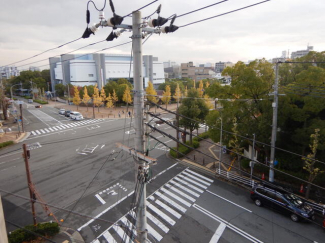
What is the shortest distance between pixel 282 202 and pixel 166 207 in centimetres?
605

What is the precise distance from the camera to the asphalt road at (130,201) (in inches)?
395

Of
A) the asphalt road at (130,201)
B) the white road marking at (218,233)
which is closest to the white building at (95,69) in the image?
the asphalt road at (130,201)

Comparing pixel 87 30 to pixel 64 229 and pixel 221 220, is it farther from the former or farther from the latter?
pixel 221 220

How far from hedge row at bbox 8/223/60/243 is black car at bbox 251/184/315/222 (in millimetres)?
10366

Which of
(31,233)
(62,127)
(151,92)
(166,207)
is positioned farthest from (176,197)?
(151,92)

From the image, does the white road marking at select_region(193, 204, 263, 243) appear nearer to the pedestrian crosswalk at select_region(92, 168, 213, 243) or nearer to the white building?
the pedestrian crosswalk at select_region(92, 168, 213, 243)

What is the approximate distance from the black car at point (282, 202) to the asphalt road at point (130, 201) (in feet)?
1.17

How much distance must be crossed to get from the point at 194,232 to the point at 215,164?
343 inches

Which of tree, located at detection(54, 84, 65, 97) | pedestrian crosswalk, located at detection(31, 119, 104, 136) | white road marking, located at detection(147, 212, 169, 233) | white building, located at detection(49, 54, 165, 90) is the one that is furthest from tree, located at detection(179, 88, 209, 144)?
tree, located at detection(54, 84, 65, 97)

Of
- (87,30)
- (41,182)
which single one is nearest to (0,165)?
(41,182)

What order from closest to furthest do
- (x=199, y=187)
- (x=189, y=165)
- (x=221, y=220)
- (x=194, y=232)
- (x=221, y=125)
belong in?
(x=194, y=232)
(x=221, y=220)
(x=199, y=187)
(x=221, y=125)
(x=189, y=165)

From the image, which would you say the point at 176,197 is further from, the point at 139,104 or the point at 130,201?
the point at 139,104

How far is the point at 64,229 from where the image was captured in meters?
10.3

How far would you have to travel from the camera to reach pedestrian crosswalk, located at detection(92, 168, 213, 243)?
9.80 m
